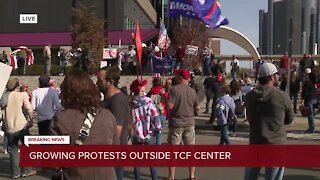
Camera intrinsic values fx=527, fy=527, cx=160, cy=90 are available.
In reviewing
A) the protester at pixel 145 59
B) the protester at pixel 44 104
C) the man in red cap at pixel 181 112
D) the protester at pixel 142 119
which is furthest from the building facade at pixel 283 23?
the protester at pixel 142 119

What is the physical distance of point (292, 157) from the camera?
6.18m

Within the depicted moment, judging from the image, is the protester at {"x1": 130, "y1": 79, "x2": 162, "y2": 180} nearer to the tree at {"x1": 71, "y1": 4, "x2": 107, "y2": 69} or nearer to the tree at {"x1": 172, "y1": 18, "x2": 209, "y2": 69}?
the tree at {"x1": 71, "y1": 4, "x2": 107, "y2": 69}

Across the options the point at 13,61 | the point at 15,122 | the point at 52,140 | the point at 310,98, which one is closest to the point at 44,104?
the point at 15,122

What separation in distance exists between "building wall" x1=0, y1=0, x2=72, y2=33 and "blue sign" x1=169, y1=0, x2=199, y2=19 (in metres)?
27.3

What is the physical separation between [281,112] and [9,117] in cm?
513

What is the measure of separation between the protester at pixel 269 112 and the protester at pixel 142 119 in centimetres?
220

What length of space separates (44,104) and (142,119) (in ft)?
7.71

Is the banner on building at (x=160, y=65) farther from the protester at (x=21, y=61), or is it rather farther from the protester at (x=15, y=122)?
the protester at (x=15, y=122)

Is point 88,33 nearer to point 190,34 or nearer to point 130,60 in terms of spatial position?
point 130,60

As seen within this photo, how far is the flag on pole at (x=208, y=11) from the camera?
1817 centimetres

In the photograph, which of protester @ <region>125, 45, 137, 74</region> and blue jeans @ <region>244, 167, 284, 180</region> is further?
protester @ <region>125, 45, 137, 74</region>

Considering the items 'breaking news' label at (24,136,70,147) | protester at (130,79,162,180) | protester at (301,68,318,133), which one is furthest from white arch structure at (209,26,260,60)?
'breaking news' label at (24,136,70,147)

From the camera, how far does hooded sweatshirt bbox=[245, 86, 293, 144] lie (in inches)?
239

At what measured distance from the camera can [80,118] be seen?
3.94m
